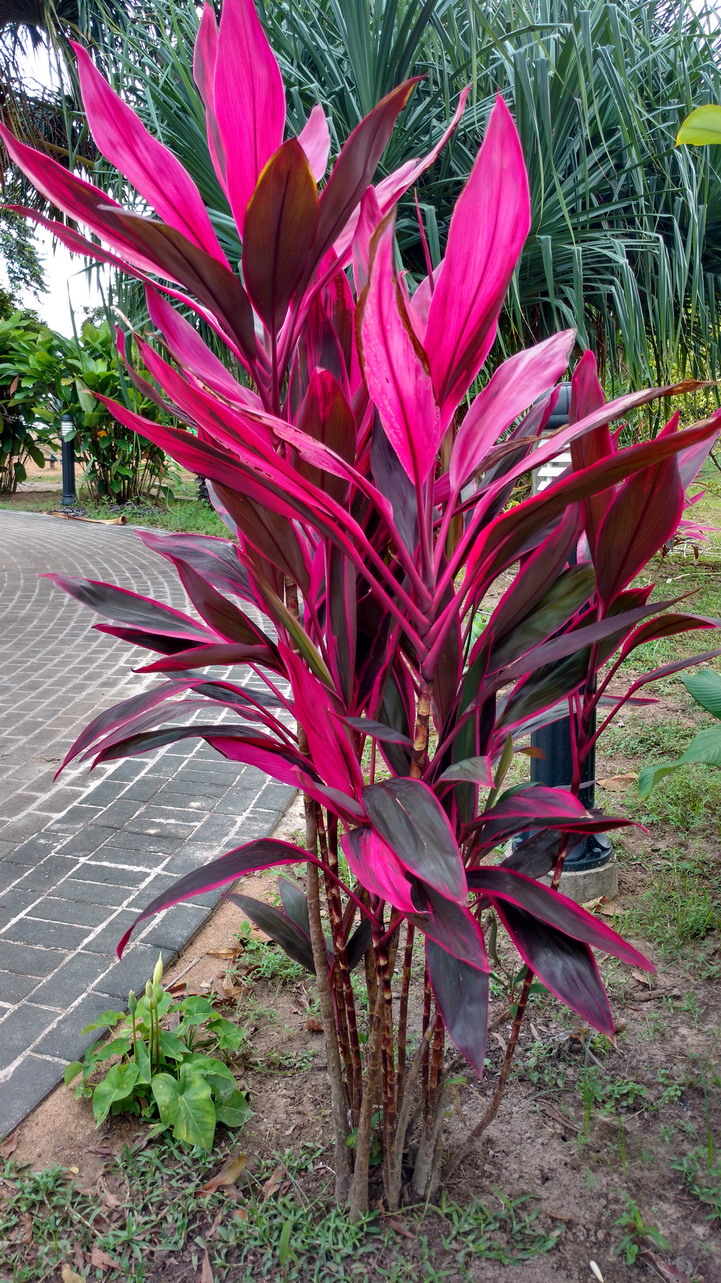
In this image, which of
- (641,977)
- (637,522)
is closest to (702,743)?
(641,977)

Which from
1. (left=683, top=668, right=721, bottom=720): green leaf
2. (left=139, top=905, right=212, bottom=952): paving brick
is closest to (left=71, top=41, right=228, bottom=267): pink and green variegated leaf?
(left=683, top=668, right=721, bottom=720): green leaf

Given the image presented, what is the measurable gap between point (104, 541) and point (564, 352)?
8373 millimetres

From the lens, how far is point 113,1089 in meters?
1.66

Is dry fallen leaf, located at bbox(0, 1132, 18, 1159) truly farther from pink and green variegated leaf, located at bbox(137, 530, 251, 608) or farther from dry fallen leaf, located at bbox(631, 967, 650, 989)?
dry fallen leaf, located at bbox(631, 967, 650, 989)

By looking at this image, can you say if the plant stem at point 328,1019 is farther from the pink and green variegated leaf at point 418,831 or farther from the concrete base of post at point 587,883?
the concrete base of post at point 587,883

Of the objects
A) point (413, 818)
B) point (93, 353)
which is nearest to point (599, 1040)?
point (413, 818)

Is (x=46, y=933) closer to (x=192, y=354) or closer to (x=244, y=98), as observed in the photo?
(x=192, y=354)

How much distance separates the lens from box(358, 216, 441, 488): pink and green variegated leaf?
0.78m

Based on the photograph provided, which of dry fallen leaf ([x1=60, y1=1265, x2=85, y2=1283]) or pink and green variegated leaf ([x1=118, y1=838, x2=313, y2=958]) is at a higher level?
pink and green variegated leaf ([x1=118, y1=838, x2=313, y2=958])

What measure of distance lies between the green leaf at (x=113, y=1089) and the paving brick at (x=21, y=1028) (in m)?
0.31

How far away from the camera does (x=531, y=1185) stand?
152 cm

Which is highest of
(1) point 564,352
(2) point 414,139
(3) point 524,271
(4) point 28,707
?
(2) point 414,139

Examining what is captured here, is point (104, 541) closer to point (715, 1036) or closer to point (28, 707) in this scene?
point (28, 707)

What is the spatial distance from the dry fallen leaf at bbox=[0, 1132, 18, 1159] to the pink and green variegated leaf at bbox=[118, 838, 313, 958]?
78 cm
